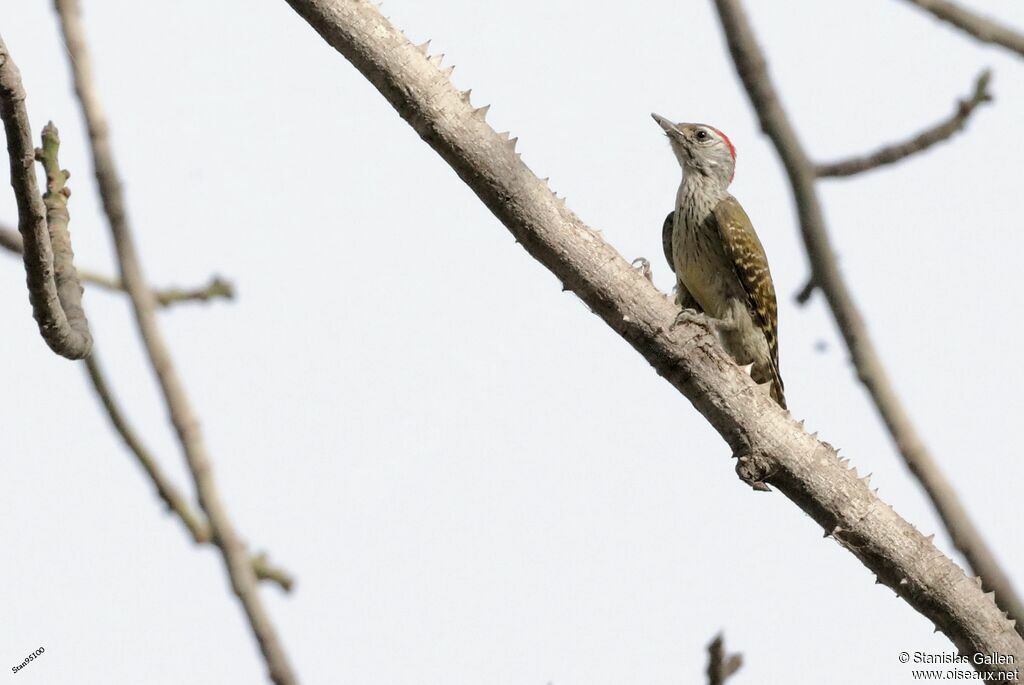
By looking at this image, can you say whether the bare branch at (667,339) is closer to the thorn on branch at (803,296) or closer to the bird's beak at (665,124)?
the thorn on branch at (803,296)

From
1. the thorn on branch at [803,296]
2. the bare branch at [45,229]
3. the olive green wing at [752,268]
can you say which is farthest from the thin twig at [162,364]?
the olive green wing at [752,268]

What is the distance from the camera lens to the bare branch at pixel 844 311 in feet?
8.23

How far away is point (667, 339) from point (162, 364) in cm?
146

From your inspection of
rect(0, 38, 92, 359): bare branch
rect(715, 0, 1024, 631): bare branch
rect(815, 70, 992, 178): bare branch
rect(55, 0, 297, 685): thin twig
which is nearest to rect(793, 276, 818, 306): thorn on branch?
rect(715, 0, 1024, 631): bare branch

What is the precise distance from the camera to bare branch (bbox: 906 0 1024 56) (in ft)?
8.92

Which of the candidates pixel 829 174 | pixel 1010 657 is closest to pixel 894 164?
pixel 829 174

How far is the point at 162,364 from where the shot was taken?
336 centimetres

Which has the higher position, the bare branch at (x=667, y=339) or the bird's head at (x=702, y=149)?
the bird's head at (x=702, y=149)

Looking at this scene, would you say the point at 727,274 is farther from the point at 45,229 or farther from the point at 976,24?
the point at 45,229

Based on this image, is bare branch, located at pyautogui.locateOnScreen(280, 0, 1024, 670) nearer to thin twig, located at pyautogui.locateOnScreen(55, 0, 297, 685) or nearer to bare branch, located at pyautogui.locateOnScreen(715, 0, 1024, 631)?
bare branch, located at pyautogui.locateOnScreen(715, 0, 1024, 631)

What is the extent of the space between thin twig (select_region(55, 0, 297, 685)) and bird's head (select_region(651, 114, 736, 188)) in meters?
5.41

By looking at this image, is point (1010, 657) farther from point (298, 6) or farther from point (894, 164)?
point (298, 6)

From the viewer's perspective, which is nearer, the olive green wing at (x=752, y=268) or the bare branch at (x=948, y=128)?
the bare branch at (x=948, y=128)

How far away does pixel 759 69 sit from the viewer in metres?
2.90
